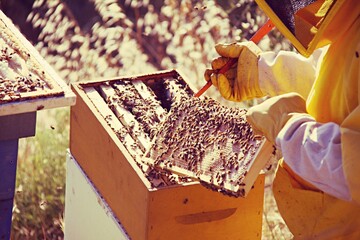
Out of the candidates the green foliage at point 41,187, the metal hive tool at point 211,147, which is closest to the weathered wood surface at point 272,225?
the green foliage at point 41,187

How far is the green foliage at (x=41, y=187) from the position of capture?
4562mm

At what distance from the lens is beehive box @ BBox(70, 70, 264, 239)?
9.18 ft

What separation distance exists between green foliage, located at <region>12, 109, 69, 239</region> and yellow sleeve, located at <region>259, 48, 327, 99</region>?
1.81m

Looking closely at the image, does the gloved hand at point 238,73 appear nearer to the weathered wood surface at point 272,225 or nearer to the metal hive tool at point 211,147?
the metal hive tool at point 211,147

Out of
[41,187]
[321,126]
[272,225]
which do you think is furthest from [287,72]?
[41,187]

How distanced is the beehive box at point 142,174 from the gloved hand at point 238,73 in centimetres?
15

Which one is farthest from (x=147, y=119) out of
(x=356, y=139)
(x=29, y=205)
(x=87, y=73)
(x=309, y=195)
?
(x=87, y=73)

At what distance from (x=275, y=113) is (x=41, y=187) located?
2.45 metres

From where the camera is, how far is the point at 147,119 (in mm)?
3107

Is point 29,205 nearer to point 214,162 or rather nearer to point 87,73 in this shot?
point 87,73

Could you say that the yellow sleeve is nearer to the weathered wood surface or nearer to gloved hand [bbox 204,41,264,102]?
gloved hand [bbox 204,41,264,102]

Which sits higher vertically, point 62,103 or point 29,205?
point 62,103

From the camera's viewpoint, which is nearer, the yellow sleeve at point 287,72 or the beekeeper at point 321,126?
the beekeeper at point 321,126

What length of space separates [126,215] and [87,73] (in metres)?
2.66
